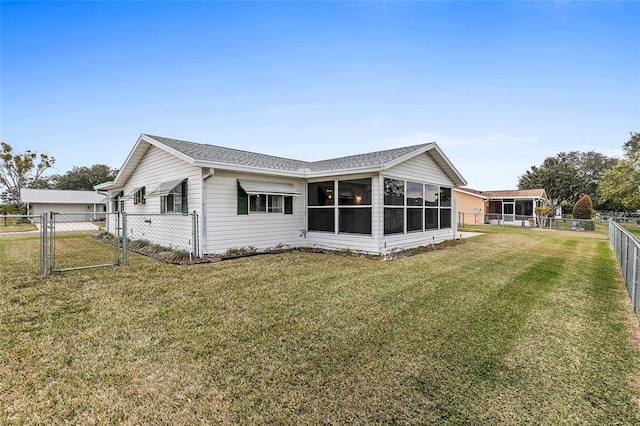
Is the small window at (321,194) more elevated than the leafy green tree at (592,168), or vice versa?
the leafy green tree at (592,168)

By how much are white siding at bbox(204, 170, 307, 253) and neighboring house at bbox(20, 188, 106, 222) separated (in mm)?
29699

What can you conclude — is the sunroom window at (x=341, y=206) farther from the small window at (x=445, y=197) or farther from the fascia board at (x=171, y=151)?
the small window at (x=445, y=197)

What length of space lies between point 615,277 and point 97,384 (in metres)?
9.68

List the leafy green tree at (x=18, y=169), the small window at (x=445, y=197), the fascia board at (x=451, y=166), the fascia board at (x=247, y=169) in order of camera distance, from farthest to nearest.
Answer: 1. the leafy green tree at (x=18, y=169)
2. the small window at (x=445, y=197)
3. the fascia board at (x=451, y=166)
4. the fascia board at (x=247, y=169)

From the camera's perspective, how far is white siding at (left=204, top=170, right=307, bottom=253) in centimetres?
830

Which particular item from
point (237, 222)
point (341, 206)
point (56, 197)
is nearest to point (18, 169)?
point (56, 197)

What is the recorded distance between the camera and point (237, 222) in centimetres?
884

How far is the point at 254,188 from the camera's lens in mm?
8977

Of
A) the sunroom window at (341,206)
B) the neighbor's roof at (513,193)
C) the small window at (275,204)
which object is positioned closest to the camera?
the sunroom window at (341,206)

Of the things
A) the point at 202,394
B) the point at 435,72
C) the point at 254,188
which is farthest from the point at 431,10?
the point at 202,394

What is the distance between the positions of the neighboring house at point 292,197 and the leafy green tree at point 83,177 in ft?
145

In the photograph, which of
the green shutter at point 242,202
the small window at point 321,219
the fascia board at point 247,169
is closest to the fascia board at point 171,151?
the fascia board at point 247,169

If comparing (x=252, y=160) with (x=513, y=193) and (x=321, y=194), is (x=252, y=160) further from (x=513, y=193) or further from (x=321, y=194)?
(x=513, y=193)

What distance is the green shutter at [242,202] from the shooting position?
8.84 meters
